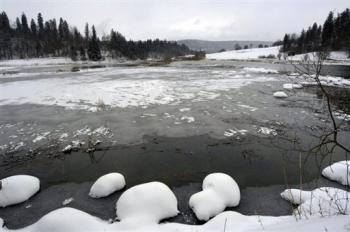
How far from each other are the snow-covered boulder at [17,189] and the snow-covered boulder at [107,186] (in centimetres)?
134

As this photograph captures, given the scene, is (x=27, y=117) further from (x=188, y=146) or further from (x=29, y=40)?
(x=29, y=40)

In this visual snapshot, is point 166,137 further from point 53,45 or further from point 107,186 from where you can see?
point 53,45

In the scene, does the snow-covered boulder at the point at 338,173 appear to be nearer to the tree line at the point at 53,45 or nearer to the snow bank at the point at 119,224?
the snow bank at the point at 119,224

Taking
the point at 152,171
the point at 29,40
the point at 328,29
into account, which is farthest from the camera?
the point at 29,40

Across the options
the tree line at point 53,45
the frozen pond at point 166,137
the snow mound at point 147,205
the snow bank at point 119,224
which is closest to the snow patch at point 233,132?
the frozen pond at point 166,137

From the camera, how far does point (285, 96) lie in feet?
45.9

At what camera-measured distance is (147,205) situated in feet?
14.1

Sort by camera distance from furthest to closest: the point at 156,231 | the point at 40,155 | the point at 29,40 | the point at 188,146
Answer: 1. the point at 29,40
2. the point at 188,146
3. the point at 40,155
4. the point at 156,231

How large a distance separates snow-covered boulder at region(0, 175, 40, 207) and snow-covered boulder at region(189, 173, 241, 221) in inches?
139

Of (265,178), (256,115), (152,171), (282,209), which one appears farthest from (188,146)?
(256,115)

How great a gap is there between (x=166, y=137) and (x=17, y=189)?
4.55 metres

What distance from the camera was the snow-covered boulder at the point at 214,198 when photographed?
14.0 feet

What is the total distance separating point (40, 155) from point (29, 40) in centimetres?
8528

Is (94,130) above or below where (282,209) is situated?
above
